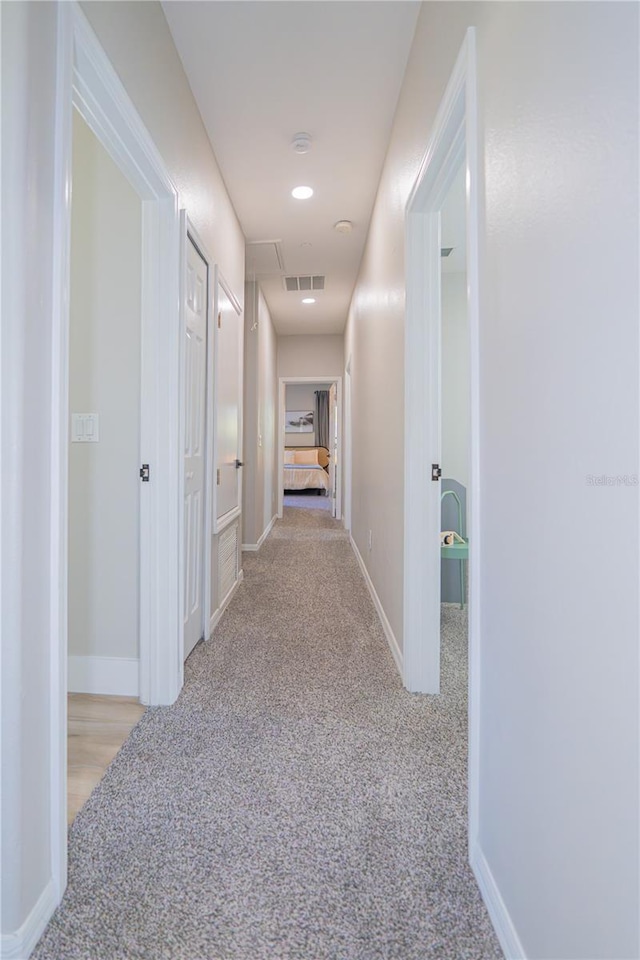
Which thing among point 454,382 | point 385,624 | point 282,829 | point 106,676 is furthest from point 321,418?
point 282,829

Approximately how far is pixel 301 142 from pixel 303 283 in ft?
6.87

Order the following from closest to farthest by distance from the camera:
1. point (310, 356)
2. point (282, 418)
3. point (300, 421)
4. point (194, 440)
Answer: point (194, 440) → point (310, 356) → point (282, 418) → point (300, 421)

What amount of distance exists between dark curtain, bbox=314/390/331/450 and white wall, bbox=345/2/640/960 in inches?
367

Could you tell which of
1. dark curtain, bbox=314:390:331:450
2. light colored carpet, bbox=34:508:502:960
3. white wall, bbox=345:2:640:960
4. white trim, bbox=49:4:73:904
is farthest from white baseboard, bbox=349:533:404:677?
dark curtain, bbox=314:390:331:450

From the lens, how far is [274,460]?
6.08m

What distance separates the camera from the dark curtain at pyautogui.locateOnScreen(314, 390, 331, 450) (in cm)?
1042

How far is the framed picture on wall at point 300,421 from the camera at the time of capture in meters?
10.6

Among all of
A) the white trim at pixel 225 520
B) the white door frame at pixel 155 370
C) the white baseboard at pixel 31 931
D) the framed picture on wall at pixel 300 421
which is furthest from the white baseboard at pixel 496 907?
the framed picture on wall at pixel 300 421

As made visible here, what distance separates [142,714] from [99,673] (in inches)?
11.5

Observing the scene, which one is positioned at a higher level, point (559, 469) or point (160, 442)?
point (160, 442)

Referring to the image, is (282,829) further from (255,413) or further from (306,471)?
(306,471)

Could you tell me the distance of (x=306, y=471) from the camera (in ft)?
31.0

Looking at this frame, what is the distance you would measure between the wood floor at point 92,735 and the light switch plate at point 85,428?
41.2 inches

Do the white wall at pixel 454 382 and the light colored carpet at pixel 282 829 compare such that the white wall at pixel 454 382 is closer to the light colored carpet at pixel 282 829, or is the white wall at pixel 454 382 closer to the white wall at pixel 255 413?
the light colored carpet at pixel 282 829
